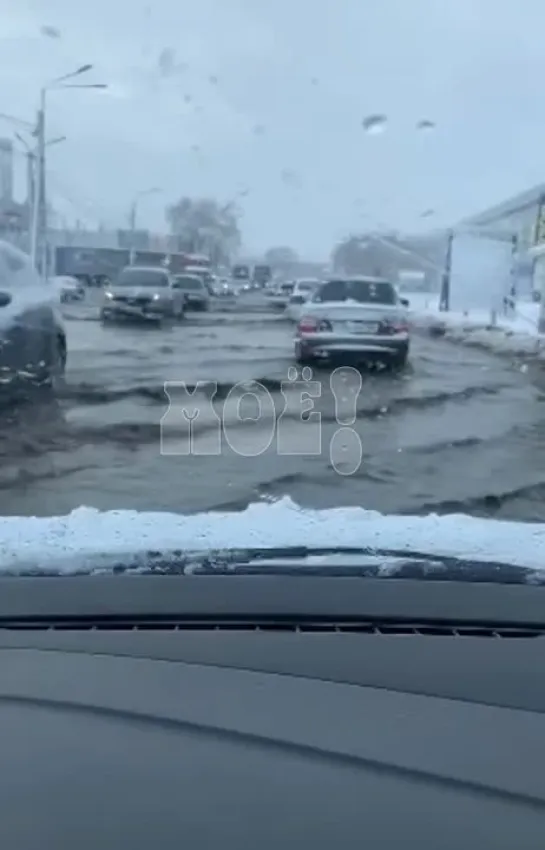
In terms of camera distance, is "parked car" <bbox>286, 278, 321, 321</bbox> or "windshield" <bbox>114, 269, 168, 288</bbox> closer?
"parked car" <bbox>286, 278, 321, 321</bbox>

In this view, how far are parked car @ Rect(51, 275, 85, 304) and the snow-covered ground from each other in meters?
2.41

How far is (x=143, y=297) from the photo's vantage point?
9.41 meters

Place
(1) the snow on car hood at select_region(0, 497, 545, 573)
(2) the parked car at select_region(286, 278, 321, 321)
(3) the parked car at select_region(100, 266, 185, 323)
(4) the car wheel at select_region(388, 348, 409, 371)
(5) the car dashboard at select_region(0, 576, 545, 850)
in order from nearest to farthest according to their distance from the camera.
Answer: (5) the car dashboard at select_region(0, 576, 545, 850)
(1) the snow on car hood at select_region(0, 497, 545, 573)
(2) the parked car at select_region(286, 278, 321, 321)
(3) the parked car at select_region(100, 266, 185, 323)
(4) the car wheel at select_region(388, 348, 409, 371)

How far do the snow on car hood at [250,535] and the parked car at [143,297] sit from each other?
12.6 feet

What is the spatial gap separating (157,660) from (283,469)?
4.07 metres

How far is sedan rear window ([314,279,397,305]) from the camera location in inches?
354

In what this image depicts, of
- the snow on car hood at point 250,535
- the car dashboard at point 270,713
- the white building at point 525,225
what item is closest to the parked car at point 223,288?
the white building at point 525,225

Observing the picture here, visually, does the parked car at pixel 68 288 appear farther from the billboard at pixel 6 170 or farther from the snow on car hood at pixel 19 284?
the billboard at pixel 6 170

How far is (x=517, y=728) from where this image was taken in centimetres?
310

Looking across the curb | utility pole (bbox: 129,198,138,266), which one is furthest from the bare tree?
the curb

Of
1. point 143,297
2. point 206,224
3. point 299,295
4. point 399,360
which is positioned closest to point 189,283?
point 143,297

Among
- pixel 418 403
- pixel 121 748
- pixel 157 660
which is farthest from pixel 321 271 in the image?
pixel 121 748

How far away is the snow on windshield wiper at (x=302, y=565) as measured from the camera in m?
4.31

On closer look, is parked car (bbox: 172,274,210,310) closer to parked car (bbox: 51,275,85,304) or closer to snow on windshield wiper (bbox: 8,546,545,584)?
parked car (bbox: 51,275,85,304)
